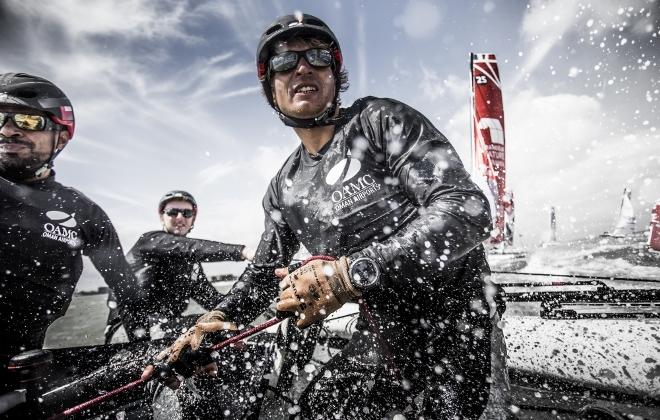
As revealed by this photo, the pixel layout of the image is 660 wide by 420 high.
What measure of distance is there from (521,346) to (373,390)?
61.6 inches

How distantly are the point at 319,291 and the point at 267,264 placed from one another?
1.46 metres

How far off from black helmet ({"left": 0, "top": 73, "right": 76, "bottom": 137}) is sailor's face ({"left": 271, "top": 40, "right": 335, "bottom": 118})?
2.64m

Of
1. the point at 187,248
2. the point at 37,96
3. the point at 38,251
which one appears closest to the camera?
the point at 38,251

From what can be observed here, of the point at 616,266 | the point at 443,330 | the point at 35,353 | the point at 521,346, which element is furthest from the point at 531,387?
the point at 616,266

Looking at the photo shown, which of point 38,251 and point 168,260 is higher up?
point 38,251

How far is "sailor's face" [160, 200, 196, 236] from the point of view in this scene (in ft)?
22.1

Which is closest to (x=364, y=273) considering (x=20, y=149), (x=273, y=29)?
(x=273, y=29)

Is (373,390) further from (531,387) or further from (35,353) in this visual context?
(35,353)

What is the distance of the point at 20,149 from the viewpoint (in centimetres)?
314

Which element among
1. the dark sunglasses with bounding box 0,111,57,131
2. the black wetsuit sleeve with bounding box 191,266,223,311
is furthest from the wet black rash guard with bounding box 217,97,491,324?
the black wetsuit sleeve with bounding box 191,266,223,311

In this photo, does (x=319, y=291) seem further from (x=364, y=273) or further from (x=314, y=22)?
(x=314, y=22)

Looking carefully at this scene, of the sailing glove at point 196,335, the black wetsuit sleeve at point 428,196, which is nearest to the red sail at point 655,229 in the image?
the black wetsuit sleeve at point 428,196

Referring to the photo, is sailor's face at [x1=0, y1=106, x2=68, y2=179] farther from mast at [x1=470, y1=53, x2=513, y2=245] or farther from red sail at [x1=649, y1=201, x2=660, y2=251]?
red sail at [x1=649, y1=201, x2=660, y2=251]

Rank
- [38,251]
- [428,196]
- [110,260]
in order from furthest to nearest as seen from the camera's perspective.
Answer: [110,260]
[38,251]
[428,196]
